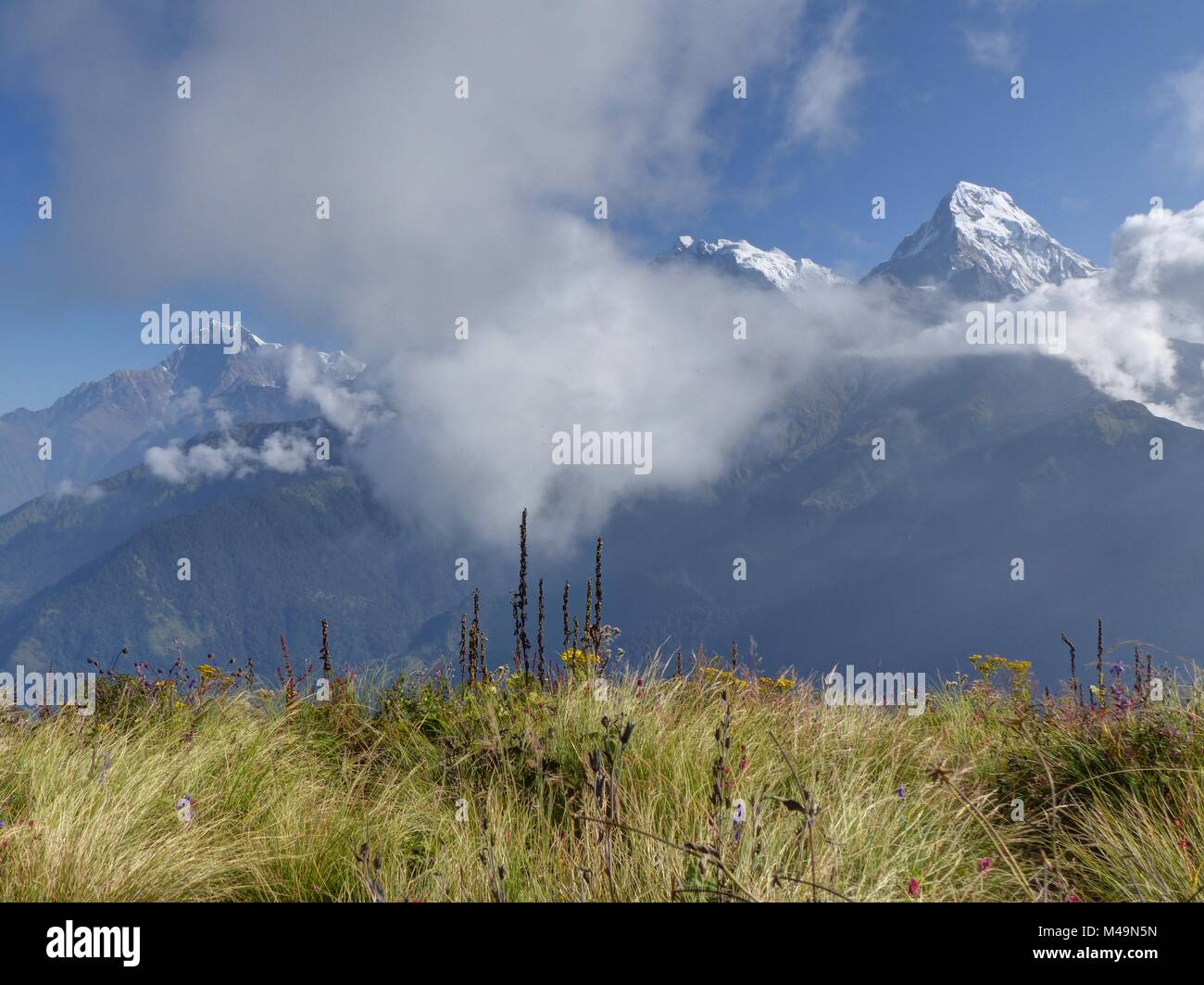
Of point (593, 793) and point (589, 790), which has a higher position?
point (593, 793)

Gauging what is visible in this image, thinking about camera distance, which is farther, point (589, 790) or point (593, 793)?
point (589, 790)

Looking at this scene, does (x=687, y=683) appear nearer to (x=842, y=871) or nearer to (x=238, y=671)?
(x=842, y=871)

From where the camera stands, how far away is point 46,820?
339 cm

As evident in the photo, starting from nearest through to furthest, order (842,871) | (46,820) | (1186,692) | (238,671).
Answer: (842,871) → (46,820) → (1186,692) → (238,671)
